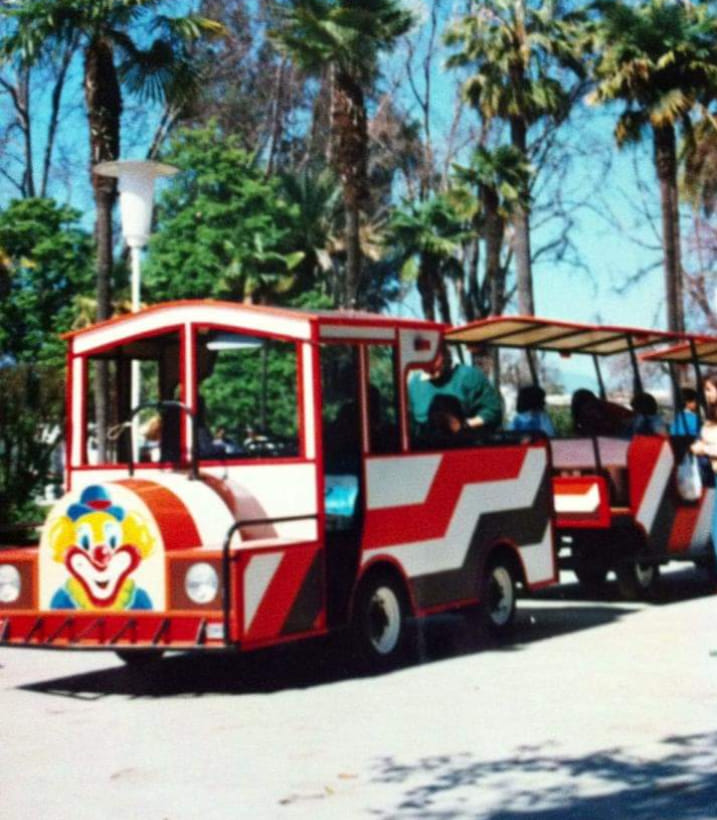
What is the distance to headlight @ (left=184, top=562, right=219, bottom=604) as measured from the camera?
31.3ft

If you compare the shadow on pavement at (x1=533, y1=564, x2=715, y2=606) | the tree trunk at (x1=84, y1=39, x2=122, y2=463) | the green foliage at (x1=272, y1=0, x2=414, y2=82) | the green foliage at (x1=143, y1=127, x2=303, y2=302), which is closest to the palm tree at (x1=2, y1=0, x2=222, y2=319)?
the tree trunk at (x1=84, y1=39, x2=122, y2=463)

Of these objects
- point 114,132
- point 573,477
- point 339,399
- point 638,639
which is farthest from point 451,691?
point 114,132

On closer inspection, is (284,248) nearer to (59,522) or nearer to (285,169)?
(285,169)

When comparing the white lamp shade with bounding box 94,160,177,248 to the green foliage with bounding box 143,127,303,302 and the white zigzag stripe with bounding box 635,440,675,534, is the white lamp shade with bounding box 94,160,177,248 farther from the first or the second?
the green foliage with bounding box 143,127,303,302

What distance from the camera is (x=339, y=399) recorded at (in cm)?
1060

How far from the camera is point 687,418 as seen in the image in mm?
16016

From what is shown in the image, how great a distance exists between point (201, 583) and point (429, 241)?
120 ft

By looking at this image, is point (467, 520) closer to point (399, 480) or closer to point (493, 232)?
point (399, 480)

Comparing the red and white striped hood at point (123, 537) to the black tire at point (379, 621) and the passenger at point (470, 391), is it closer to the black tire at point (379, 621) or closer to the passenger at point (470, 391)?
the black tire at point (379, 621)

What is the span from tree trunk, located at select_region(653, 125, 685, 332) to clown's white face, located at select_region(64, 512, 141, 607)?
25.2 m

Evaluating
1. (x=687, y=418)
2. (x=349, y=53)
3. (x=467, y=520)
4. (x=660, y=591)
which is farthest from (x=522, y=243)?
(x=467, y=520)

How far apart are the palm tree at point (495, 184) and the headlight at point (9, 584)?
3038 cm

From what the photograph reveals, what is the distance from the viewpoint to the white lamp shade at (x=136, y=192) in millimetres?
16766

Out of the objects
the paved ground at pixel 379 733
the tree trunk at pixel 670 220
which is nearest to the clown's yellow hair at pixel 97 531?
the paved ground at pixel 379 733
